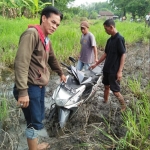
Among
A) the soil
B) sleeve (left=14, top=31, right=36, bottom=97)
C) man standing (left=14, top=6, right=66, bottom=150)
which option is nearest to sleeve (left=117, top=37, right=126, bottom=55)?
the soil

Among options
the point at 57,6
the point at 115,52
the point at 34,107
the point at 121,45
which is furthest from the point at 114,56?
the point at 57,6

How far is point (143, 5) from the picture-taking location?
104 ft

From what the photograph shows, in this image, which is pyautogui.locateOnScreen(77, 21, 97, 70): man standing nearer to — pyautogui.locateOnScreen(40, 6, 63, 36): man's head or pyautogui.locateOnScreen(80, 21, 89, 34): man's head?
pyautogui.locateOnScreen(80, 21, 89, 34): man's head

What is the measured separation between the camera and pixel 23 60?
166cm

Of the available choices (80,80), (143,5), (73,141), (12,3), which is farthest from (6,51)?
(143,5)

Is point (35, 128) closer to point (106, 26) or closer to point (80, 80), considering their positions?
point (80, 80)

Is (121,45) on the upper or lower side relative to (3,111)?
upper

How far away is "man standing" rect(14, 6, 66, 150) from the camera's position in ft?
5.48

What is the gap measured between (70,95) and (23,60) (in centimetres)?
100

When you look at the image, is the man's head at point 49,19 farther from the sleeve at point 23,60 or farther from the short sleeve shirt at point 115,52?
the short sleeve shirt at point 115,52

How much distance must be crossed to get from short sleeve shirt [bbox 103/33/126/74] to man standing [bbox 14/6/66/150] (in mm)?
1202

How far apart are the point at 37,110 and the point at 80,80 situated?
3.20 ft

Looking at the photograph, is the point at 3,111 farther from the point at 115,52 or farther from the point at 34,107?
the point at 115,52

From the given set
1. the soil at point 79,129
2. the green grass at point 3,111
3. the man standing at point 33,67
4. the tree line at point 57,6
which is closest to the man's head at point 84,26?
the soil at point 79,129
